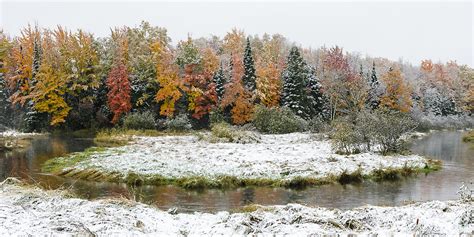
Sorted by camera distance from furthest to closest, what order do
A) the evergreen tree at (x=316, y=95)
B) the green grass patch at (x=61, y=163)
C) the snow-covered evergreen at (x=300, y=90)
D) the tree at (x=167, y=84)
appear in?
the evergreen tree at (x=316, y=95) < the snow-covered evergreen at (x=300, y=90) < the tree at (x=167, y=84) < the green grass patch at (x=61, y=163)

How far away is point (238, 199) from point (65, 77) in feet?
105

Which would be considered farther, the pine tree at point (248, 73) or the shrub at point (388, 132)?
the pine tree at point (248, 73)

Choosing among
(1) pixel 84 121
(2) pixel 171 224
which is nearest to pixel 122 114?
(1) pixel 84 121

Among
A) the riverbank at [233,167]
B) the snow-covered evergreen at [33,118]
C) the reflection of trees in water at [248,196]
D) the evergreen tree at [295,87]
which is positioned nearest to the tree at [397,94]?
the evergreen tree at [295,87]

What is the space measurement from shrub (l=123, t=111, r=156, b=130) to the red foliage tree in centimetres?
225

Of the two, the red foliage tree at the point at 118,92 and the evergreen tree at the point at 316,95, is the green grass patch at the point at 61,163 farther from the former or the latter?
the evergreen tree at the point at 316,95

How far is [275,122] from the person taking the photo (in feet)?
117

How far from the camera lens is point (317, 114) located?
144 feet

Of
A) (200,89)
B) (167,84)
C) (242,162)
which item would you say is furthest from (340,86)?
(242,162)

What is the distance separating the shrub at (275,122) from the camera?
3562 cm

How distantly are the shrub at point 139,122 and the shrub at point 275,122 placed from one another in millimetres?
8794

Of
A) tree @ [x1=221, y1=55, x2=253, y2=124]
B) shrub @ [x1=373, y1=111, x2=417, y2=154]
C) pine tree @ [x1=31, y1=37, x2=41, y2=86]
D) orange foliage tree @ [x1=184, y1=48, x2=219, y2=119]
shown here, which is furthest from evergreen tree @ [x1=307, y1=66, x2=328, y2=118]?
pine tree @ [x1=31, y1=37, x2=41, y2=86]

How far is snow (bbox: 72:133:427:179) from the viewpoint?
54.2 feet

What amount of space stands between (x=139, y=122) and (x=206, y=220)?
1134 inches
